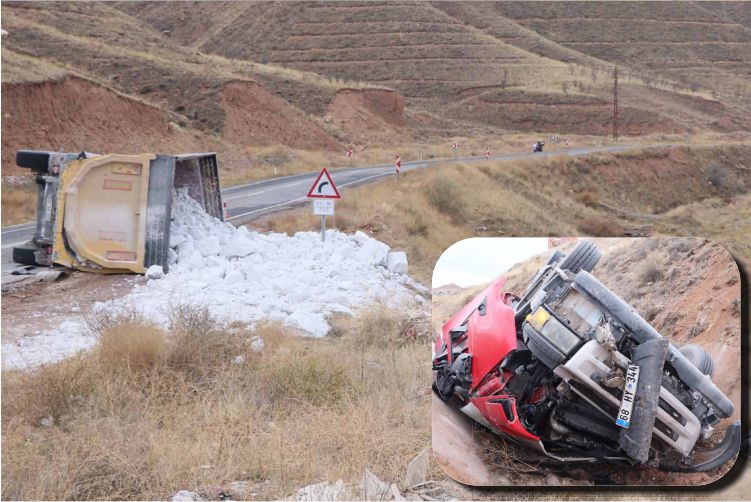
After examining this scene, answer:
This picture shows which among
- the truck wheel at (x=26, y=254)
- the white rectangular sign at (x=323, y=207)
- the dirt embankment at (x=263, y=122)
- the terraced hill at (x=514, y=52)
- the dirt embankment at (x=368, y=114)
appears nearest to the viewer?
the truck wheel at (x=26, y=254)

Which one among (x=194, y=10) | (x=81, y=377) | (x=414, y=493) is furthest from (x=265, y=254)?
(x=194, y=10)

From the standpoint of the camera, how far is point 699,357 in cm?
239

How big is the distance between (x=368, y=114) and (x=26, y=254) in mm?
50326

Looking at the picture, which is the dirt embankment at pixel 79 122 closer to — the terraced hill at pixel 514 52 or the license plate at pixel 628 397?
the license plate at pixel 628 397

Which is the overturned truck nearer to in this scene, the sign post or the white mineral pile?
the white mineral pile

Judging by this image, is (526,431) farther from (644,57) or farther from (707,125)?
(644,57)

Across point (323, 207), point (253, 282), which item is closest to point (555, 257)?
point (253, 282)

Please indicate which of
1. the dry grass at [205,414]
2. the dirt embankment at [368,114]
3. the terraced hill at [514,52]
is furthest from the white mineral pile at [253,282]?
the terraced hill at [514,52]

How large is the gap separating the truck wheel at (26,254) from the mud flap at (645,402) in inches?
450

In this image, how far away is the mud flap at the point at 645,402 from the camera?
231 cm

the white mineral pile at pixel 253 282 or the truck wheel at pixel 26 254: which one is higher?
the white mineral pile at pixel 253 282

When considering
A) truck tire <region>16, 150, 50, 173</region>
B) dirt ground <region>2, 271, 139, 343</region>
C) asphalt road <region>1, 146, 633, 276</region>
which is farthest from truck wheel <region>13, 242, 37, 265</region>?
truck tire <region>16, 150, 50, 173</region>

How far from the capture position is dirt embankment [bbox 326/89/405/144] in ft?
188

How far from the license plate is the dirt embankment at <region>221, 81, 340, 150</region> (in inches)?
1646
